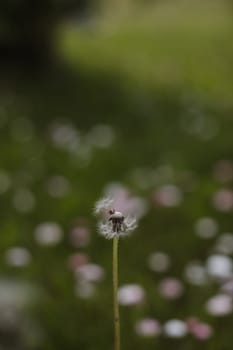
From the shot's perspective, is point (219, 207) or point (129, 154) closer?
point (219, 207)

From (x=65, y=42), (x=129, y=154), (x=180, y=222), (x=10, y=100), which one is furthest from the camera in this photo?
(x=65, y=42)

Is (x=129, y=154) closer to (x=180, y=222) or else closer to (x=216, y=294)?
(x=180, y=222)

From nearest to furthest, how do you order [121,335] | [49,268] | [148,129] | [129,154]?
[121,335] → [49,268] → [129,154] → [148,129]

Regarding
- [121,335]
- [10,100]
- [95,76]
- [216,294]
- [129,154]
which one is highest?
[95,76]

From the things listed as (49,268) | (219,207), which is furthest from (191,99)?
(49,268)

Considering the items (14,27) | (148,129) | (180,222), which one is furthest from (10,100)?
(180,222)

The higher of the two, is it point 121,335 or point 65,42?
point 65,42
